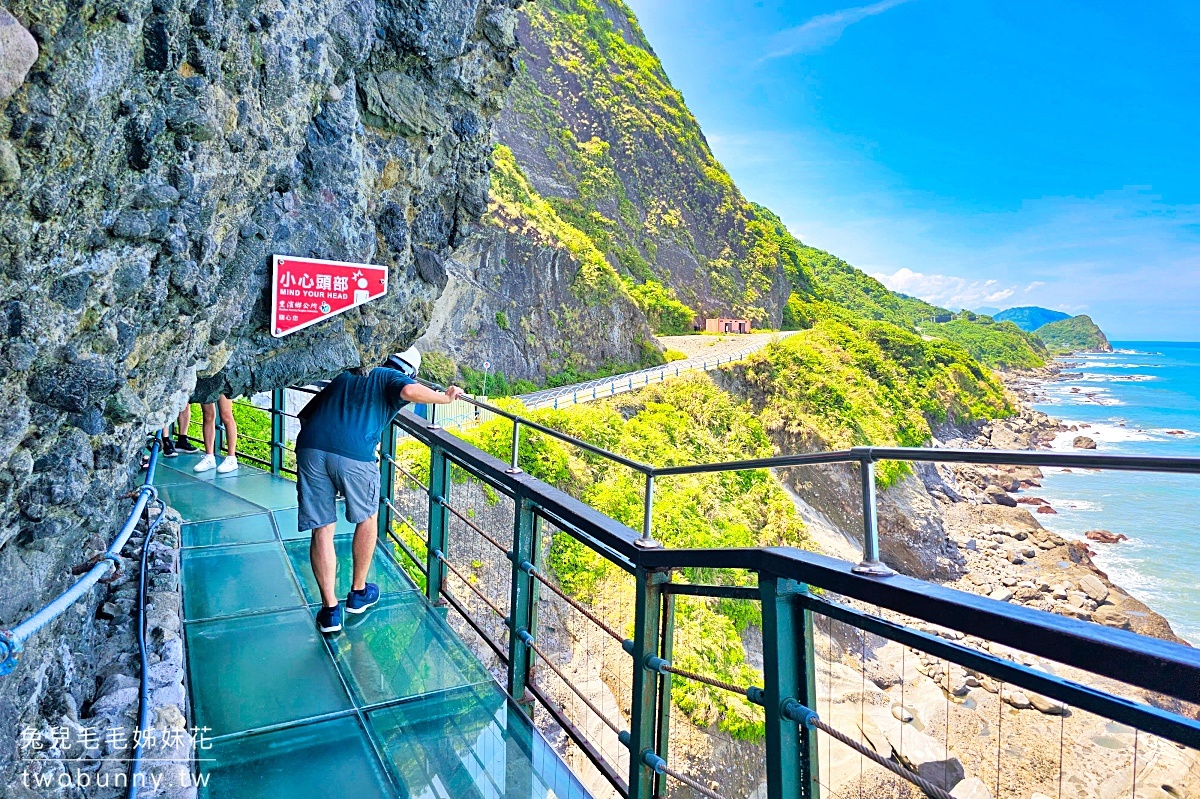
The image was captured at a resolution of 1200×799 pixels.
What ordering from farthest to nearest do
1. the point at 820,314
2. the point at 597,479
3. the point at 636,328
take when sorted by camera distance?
the point at 820,314
the point at 636,328
the point at 597,479

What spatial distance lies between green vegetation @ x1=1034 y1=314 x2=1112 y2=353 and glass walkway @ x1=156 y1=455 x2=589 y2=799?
201658mm

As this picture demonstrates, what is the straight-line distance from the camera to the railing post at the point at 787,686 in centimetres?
163

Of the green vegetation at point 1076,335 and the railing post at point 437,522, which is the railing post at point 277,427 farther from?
the green vegetation at point 1076,335

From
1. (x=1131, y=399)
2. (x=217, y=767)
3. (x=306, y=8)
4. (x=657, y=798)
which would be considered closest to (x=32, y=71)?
(x=306, y=8)

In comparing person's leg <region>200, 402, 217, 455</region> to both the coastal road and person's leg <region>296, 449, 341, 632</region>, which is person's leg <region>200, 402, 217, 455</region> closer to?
person's leg <region>296, 449, 341, 632</region>

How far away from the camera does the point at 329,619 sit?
3.50 metres

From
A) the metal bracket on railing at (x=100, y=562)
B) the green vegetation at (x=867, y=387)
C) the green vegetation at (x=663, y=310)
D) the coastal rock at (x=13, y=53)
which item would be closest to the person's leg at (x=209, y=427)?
the metal bracket on railing at (x=100, y=562)

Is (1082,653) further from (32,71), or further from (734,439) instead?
(734,439)

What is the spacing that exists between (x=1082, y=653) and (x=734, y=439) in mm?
23257

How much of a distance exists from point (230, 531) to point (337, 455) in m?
2.05

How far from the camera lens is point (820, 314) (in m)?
55.7

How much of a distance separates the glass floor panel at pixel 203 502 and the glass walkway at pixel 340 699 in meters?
0.82

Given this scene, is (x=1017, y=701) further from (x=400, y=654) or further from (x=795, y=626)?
(x=795, y=626)

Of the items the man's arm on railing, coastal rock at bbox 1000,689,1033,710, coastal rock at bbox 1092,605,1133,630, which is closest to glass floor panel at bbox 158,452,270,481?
the man's arm on railing
